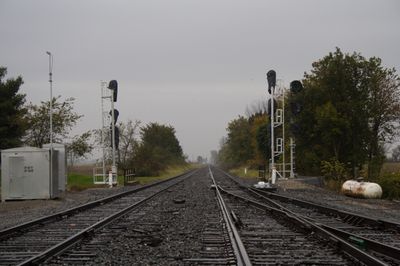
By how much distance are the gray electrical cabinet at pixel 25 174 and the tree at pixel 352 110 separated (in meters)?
20.5

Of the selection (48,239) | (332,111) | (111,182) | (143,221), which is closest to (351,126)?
(332,111)

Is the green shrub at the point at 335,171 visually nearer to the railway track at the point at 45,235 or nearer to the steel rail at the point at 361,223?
the steel rail at the point at 361,223

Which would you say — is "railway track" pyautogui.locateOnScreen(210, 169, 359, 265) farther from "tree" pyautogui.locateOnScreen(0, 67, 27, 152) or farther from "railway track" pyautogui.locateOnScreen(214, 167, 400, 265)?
"tree" pyautogui.locateOnScreen(0, 67, 27, 152)

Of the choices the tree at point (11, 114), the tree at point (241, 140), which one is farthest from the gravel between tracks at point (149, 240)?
the tree at point (241, 140)

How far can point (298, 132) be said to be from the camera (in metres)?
36.1

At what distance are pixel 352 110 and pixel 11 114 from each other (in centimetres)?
2678

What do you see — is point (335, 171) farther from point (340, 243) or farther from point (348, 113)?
point (340, 243)

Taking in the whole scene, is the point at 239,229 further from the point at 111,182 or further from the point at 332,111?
the point at 332,111

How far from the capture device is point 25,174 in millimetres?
20578

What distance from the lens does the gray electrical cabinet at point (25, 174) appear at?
20469 mm

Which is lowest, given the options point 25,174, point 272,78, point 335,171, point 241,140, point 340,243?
point 340,243

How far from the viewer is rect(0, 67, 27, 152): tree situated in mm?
39438

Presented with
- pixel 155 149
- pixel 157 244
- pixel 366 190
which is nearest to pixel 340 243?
pixel 157 244

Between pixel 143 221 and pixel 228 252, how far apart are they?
5.05 meters
